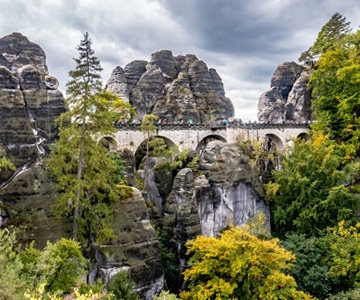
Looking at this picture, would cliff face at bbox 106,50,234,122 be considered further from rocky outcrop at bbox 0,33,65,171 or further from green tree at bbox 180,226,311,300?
green tree at bbox 180,226,311,300

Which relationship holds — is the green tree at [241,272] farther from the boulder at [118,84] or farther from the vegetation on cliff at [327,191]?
the boulder at [118,84]

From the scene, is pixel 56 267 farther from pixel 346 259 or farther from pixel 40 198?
pixel 346 259

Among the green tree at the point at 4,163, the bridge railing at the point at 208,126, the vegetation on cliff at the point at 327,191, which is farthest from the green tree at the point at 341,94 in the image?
the green tree at the point at 4,163

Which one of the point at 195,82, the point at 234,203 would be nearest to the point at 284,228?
the point at 234,203

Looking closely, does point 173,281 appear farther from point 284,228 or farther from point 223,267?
point 284,228

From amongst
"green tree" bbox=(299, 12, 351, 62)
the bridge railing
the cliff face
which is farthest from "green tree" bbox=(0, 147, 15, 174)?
"green tree" bbox=(299, 12, 351, 62)

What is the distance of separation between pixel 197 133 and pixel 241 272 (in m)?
19.1

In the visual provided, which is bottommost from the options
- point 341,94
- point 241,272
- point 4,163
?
point 241,272

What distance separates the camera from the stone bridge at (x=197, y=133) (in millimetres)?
25172

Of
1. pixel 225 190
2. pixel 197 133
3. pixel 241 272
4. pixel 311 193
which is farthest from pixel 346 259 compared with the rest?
pixel 197 133

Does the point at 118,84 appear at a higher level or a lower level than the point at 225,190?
higher

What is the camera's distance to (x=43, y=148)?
583 inches

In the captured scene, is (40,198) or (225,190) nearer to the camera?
(40,198)

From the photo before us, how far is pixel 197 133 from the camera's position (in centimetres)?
2861
